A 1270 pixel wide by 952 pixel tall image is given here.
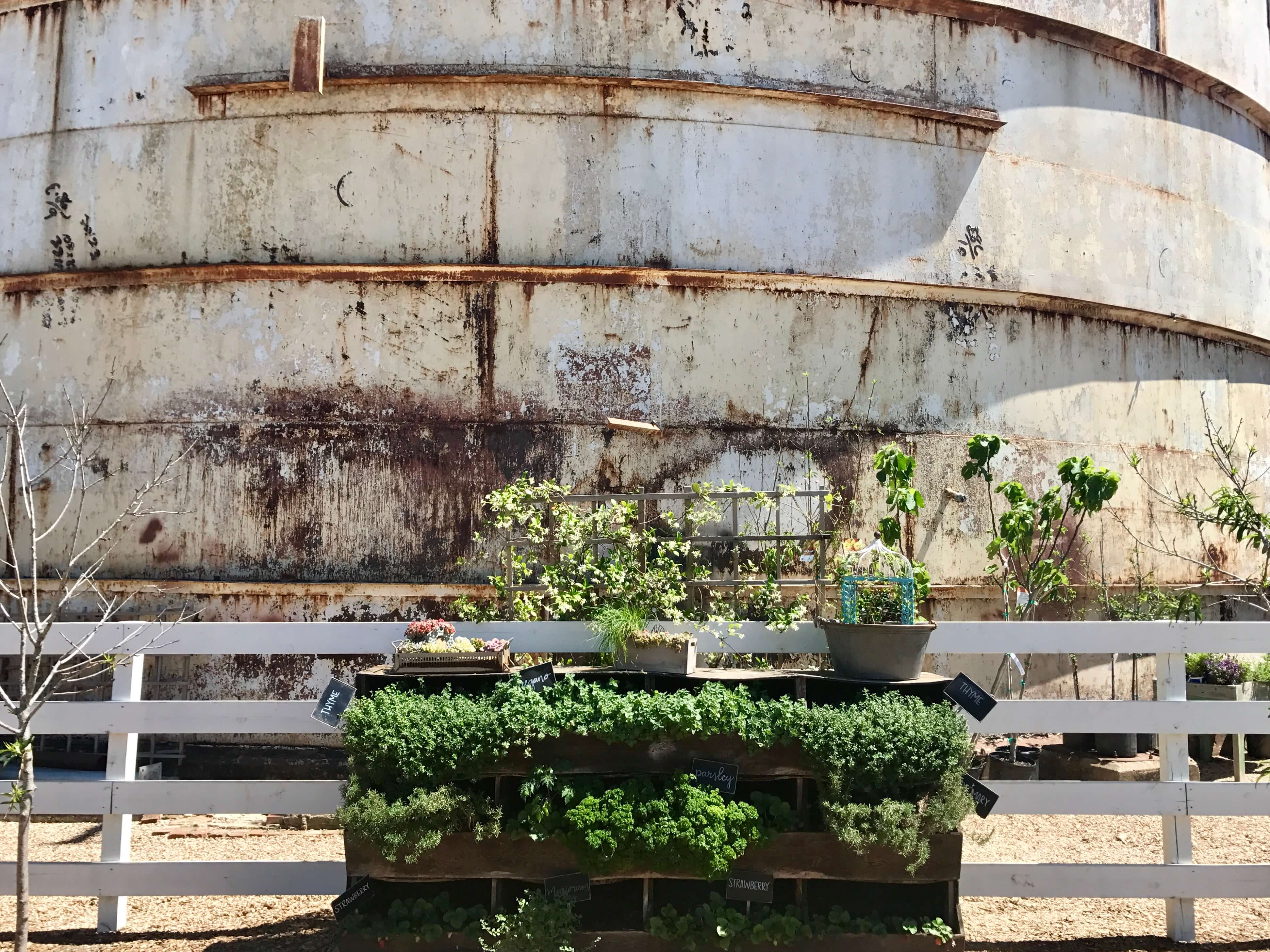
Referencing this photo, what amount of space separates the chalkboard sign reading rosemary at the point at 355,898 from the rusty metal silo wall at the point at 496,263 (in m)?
4.97

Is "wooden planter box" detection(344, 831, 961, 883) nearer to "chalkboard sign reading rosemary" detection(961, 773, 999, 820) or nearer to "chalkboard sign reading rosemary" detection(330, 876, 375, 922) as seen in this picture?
"chalkboard sign reading rosemary" detection(330, 876, 375, 922)

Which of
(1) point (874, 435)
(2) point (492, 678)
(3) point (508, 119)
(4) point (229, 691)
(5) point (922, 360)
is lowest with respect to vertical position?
(4) point (229, 691)

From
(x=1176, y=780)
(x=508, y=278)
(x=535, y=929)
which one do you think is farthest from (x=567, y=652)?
(x=508, y=278)

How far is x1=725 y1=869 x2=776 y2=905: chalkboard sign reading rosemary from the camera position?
5.01 m

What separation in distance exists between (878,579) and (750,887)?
172 centimetres

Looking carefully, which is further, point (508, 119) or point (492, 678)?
point (508, 119)

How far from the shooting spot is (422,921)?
16.5ft

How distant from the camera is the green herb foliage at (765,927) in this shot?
494 cm

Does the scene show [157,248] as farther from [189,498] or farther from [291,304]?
[189,498]

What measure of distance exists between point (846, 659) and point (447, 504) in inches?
218

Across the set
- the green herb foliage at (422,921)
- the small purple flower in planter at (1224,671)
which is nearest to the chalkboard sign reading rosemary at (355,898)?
the green herb foliage at (422,921)

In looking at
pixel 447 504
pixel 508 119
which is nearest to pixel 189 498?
pixel 447 504

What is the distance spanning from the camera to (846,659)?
548 cm

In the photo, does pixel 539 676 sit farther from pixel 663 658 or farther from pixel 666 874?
pixel 666 874
